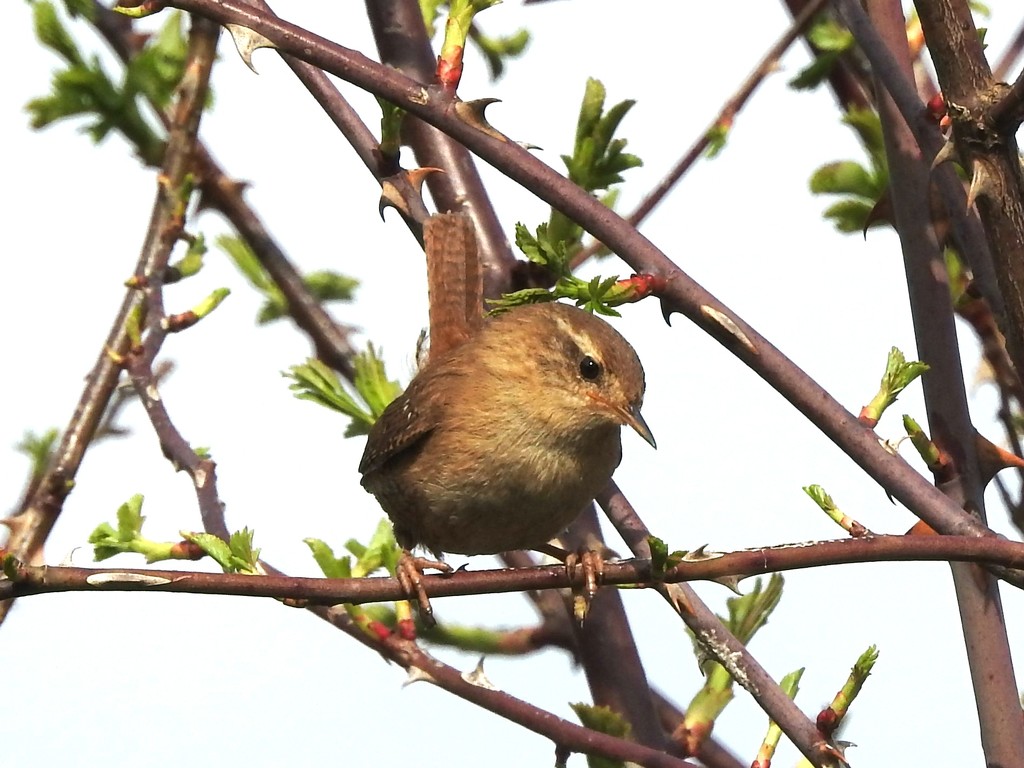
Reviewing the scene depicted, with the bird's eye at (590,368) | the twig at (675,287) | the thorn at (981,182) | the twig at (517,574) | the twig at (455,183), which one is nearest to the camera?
the twig at (517,574)

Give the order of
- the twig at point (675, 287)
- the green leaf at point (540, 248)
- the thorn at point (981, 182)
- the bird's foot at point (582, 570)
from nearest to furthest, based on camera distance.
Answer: the thorn at point (981, 182)
the bird's foot at point (582, 570)
the twig at point (675, 287)
the green leaf at point (540, 248)

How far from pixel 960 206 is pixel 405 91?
1082mm

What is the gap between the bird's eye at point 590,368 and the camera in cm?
347

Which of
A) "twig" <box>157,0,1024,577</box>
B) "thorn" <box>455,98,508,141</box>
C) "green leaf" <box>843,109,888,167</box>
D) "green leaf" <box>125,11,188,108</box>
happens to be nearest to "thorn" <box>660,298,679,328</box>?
"twig" <box>157,0,1024,577</box>

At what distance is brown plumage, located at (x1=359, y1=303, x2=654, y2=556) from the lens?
3.30 metres

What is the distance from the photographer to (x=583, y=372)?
350 cm

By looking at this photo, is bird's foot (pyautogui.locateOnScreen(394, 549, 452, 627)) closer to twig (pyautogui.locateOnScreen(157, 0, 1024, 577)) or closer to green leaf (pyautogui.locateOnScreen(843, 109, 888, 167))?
twig (pyautogui.locateOnScreen(157, 0, 1024, 577))

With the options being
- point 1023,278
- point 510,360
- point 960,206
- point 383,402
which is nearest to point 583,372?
point 510,360

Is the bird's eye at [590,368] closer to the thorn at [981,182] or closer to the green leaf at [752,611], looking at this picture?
the green leaf at [752,611]

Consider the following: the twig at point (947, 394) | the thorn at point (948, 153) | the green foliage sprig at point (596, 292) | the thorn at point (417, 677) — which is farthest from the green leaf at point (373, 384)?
the thorn at point (948, 153)

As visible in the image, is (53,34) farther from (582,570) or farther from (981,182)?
(981,182)

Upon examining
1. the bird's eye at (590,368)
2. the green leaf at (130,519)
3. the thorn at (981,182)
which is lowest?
the green leaf at (130,519)

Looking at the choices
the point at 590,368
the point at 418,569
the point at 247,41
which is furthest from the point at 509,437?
the point at 247,41

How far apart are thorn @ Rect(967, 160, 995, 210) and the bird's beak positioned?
4.26ft
